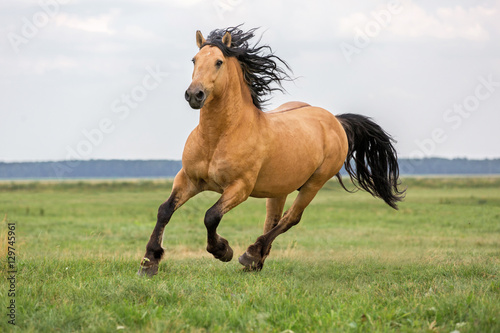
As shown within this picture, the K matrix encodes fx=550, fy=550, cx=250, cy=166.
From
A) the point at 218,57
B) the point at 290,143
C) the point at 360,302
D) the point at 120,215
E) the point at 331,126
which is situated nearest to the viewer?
the point at 360,302

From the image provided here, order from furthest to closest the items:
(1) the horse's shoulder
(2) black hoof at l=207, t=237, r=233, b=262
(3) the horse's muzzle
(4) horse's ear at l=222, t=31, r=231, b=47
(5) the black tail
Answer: (5) the black tail → (1) the horse's shoulder → (2) black hoof at l=207, t=237, r=233, b=262 → (4) horse's ear at l=222, t=31, r=231, b=47 → (3) the horse's muzzle

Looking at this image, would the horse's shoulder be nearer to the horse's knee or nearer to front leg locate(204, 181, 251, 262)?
front leg locate(204, 181, 251, 262)

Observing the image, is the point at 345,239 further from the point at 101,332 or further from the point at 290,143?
the point at 101,332

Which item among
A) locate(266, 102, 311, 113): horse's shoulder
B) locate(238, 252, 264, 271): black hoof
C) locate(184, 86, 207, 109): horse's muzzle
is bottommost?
locate(238, 252, 264, 271): black hoof

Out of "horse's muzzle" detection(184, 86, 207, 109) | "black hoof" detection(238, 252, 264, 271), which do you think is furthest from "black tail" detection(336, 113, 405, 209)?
"horse's muzzle" detection(184, 86, 207, 109)

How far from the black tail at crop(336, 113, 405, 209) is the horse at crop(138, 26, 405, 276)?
153 cm

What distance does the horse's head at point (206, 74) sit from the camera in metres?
5.61

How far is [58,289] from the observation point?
5.27 m

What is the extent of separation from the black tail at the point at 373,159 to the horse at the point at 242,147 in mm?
1533

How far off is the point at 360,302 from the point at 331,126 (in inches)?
159

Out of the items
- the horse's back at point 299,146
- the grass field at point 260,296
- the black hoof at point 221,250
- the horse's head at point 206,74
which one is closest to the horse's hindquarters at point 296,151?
the horse's back at point 299,146

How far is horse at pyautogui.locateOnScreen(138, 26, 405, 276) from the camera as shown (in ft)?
20.8

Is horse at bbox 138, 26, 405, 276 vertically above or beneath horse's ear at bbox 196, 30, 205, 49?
beneath

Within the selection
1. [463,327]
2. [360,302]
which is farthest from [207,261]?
[463,327]
